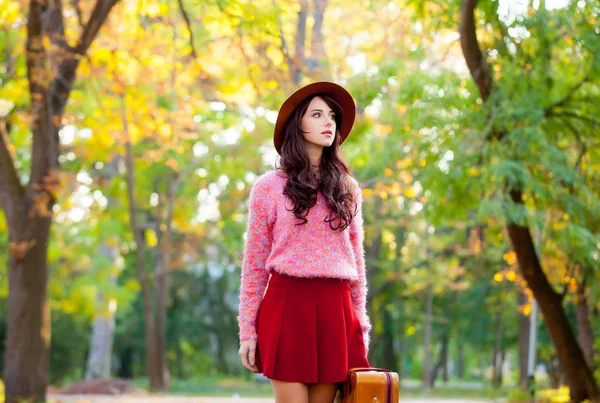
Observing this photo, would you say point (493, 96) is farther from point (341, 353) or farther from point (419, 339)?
point (419, 339)

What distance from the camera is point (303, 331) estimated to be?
3582 mm

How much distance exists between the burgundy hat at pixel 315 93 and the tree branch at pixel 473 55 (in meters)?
5.10

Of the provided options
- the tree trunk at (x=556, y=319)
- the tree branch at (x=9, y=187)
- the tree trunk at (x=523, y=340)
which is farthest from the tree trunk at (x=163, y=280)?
the tree trunk at (x=556, y=319)

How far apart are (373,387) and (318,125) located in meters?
1.12

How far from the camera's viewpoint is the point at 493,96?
29.1ft

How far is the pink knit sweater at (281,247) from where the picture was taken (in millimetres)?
3623

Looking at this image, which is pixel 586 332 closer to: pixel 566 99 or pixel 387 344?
pixel 566 99

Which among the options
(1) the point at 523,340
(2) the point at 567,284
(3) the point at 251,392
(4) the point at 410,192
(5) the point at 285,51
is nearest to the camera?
(5) the point at 285,51

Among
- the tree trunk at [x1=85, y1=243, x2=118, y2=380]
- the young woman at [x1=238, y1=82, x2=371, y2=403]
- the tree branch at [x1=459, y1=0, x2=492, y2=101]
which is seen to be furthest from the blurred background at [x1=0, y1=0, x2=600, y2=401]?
the young woman at [x1=238, y1=82, x2=371, y2=403]

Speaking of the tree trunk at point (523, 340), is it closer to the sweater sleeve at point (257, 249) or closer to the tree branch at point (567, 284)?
the tree branch at point (567, 284)

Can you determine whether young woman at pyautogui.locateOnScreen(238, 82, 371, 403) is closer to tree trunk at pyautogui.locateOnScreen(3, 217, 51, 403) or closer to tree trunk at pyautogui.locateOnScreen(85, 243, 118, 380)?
tree trunk at pyautogui.locateOnScreen(3, 217, 51, 403)

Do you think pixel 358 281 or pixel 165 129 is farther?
pixel 165 129

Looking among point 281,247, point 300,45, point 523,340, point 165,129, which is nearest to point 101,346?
point 523,340

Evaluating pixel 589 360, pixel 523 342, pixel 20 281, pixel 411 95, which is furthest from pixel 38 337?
pixel 523 342
